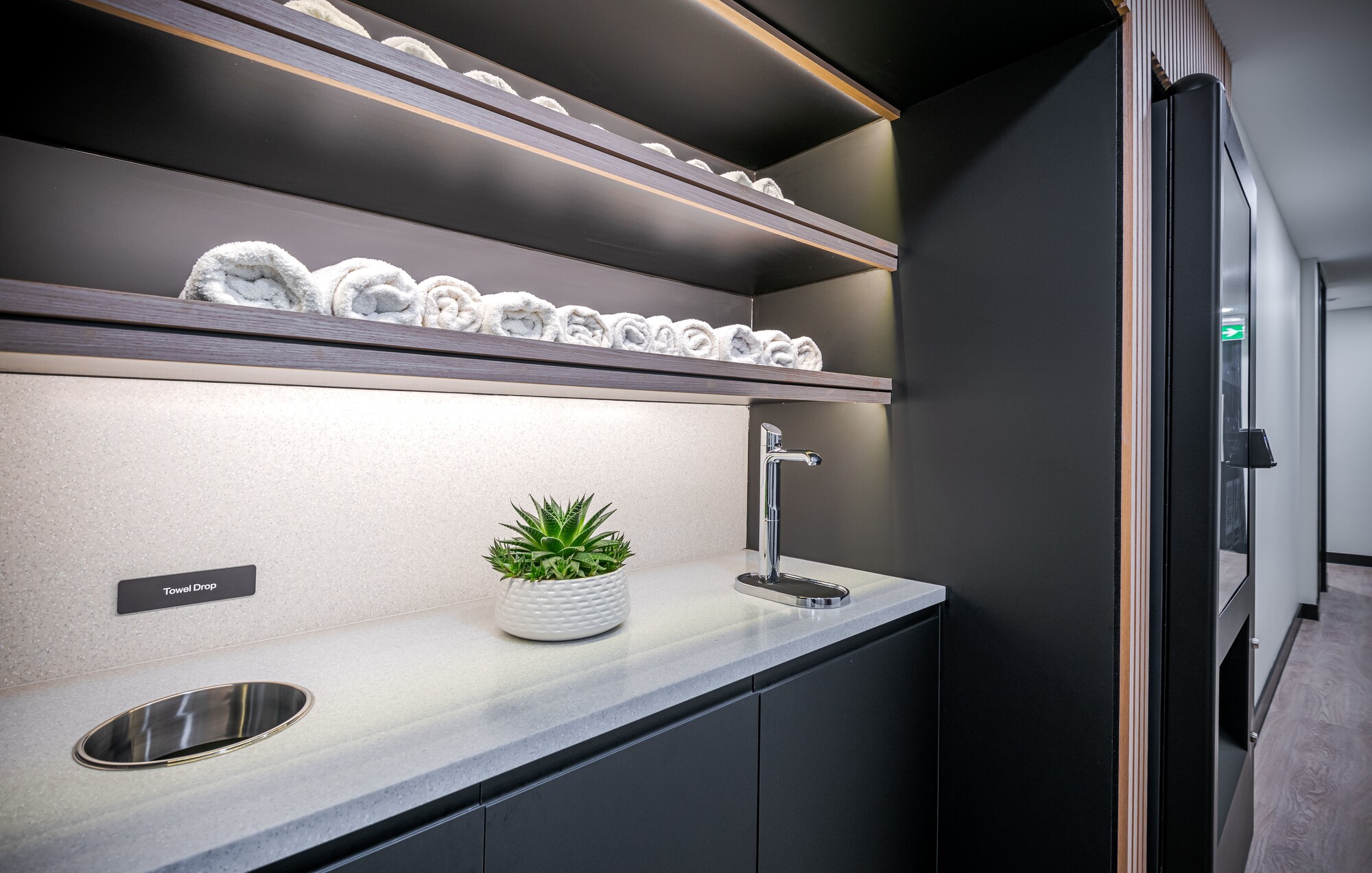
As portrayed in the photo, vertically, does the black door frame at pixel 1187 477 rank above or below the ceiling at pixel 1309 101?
below

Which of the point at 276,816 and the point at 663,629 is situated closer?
the point at 276,816

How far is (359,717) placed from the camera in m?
0.81

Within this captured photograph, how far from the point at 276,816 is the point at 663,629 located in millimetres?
651

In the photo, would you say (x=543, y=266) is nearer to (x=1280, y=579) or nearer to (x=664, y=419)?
(x=664, y=419)

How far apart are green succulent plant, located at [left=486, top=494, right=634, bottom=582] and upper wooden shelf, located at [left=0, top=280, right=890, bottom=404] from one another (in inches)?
9.4

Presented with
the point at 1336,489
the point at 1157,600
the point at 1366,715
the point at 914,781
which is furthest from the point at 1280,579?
the point at 1336,489

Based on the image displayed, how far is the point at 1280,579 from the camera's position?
3.23 metres

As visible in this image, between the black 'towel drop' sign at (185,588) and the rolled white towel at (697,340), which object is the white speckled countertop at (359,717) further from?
the rolled white towel at (697,340)

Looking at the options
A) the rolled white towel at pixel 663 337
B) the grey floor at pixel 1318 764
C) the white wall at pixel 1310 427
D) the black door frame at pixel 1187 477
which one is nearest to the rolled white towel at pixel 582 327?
the rolled white towel at pixel 663 337

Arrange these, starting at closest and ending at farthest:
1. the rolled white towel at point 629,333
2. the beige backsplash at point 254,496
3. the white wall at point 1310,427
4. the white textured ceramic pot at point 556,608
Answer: the beige backsplash at point 254,496 < the white textured ceramic pot at point 556,608 < the rolled white towel at point 629,333 < the white wall at point 1310,427

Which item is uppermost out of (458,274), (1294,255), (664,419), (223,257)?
(1294,255)

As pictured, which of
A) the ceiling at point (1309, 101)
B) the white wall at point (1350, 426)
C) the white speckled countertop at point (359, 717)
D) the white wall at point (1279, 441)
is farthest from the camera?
the white wall at point (1350, 426)

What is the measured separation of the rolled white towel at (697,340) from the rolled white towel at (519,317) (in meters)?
0.32

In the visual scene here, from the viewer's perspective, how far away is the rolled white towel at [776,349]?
1447 millimetres
